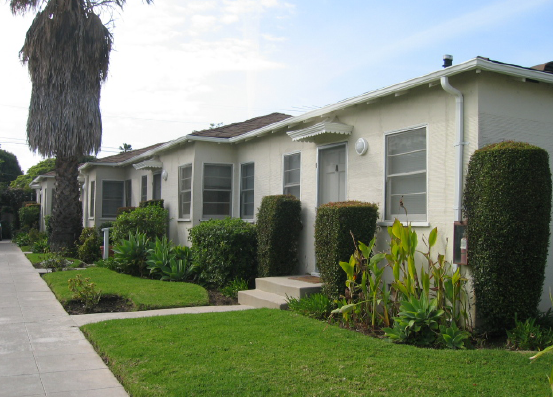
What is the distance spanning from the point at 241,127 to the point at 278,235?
507cm

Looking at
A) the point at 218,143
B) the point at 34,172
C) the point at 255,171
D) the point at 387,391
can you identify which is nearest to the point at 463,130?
the point at 387,391

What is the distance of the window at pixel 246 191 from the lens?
1294 cm

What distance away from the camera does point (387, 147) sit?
329 inches

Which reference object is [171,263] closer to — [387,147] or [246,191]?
[246,191]

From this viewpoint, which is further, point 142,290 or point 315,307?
point 142,290

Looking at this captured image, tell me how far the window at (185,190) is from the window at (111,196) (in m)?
6.80

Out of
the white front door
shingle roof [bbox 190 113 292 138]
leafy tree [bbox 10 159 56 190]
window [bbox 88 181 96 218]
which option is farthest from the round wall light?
leafy tree [bbox 10 159 56 190]

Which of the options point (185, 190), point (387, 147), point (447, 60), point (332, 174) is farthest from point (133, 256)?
point (447, 60)

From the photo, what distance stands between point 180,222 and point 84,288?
5.39 m

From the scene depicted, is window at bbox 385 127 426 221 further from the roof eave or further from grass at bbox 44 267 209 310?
grass at bbox 44 267 209 310

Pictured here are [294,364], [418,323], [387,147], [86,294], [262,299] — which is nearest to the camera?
[294,364]

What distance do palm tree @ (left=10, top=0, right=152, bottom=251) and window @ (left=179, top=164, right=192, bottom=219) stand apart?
13.4ft

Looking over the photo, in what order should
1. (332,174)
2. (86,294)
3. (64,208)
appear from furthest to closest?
(64,208) → (332,174) → (86,294)

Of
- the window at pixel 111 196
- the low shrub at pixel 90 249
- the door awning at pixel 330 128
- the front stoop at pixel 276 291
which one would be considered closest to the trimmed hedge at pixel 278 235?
the front stoop at pixel 276 291
